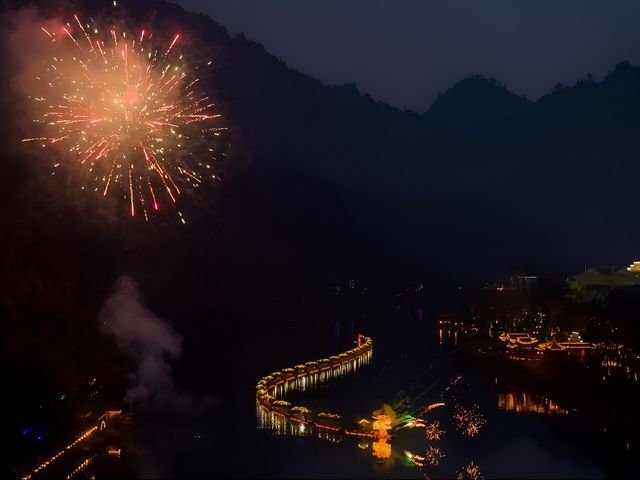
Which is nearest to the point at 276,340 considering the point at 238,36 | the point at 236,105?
the point at 236,105

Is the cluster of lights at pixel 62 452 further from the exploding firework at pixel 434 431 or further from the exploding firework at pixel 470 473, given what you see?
the exploding firework at pixel 470 473

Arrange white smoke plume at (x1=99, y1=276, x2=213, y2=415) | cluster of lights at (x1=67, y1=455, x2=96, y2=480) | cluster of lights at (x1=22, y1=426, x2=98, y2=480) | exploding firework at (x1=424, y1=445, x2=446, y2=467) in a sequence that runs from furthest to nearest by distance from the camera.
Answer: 1. white smoke plume at (x1=99, y1=276, x2=213, y2=415)
2. exploding firework at (x1=424, y1=445, x2=446, y2=467)
3. cluster of lights at (x1=67, y1=455, x2=96, y2=480)
4. cluster of lights at (x1=22, y1=426, x2=98, y2=480)

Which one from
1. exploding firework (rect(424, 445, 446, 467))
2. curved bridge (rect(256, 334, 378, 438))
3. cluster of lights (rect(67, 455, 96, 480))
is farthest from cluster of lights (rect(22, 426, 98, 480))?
exploding firework (rect(424, 445, 446, 467))

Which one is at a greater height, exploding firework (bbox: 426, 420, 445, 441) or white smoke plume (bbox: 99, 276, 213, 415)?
white smoke plume (bbox: 99, 276, 213, 415)

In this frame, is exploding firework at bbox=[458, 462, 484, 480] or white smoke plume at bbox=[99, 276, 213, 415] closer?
exploding firework at bbox=[458, 462, 484, 480]

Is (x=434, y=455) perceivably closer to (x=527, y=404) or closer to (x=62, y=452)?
(x=527, y=404)

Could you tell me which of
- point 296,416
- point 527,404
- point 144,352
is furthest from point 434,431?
point 144,352

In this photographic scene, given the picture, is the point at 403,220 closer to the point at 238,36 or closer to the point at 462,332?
the point at 238,36

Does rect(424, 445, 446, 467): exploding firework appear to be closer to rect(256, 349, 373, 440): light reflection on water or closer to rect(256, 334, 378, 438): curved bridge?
rect(256, 334, 378, 438): curved bridge
